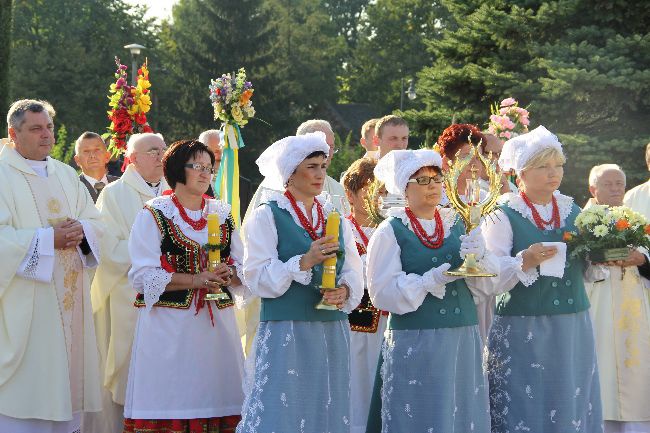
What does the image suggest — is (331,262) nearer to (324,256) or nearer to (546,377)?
(324,256)

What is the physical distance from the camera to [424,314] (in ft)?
20.2

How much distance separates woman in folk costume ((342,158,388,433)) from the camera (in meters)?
7.49

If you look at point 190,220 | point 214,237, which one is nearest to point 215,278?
point 214,237

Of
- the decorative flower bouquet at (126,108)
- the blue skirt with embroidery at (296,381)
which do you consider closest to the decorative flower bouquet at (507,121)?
the decorative flower bouquet at (126,108)

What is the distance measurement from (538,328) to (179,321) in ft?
7.50

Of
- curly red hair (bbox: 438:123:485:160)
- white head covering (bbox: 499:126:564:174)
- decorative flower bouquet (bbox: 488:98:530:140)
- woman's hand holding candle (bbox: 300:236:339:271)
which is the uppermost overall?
decorative flower bouquet (bbox: 488:98:530:140)

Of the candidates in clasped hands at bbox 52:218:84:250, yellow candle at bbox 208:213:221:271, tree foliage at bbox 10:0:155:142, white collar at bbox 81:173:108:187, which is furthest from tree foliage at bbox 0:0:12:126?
tree foliage at bbox 10:0:155:142

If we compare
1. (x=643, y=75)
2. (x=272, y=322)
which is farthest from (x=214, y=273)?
(x=643, y=75)

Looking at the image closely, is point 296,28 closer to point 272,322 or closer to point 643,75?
point 643,75

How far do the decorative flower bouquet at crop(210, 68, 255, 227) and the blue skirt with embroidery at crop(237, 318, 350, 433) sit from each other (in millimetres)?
3436

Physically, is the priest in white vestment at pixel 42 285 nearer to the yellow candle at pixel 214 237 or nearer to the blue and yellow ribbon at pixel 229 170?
the yellow candle at pixel 214 237

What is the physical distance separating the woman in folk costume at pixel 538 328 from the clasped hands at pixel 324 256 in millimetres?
1141

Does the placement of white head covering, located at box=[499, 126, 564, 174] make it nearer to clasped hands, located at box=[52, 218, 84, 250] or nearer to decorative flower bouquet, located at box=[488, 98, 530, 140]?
decorative flower bouquet, located at box=[488, 98, 530, 140]

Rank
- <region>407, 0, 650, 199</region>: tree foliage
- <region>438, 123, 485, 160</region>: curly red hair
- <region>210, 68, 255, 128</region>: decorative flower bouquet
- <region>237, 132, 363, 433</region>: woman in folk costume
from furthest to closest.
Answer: <region>407, 0, 650, 199</region>: tree foliage, <region>210, 68, 255, 128</region>: decorative flower bouquet, <region>438, 123, 485, 160</region>: curly red hair, <region>237, 132, 363, 433</region>: woman in folk costume
